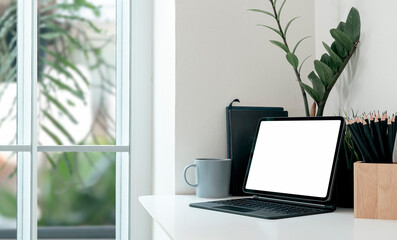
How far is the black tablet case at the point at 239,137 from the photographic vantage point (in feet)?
4.53

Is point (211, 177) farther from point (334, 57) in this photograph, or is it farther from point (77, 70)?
point (77, 70)

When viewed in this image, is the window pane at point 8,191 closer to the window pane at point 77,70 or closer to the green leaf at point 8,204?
the green leaf at point 8,204

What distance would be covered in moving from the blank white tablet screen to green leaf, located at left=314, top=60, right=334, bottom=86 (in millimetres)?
160

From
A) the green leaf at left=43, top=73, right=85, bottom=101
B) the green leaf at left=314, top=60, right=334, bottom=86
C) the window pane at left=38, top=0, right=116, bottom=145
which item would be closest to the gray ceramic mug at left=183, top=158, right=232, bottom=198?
the green leaf at left=314, top=60, right=334, bottom=86

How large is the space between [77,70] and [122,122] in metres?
0.26

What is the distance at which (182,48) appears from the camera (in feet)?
4.69

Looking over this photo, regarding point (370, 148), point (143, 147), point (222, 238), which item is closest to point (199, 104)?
point (143, 147)

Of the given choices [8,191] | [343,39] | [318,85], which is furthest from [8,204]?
[343,39]

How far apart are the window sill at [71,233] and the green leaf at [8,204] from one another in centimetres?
6

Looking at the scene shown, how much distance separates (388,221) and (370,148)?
0.15 metres

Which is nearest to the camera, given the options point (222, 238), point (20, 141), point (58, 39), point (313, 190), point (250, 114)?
point (222, 238)

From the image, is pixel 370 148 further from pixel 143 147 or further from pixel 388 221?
pixel 143 147

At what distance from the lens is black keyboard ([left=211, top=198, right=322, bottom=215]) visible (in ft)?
3.43

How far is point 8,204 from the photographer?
168cm
